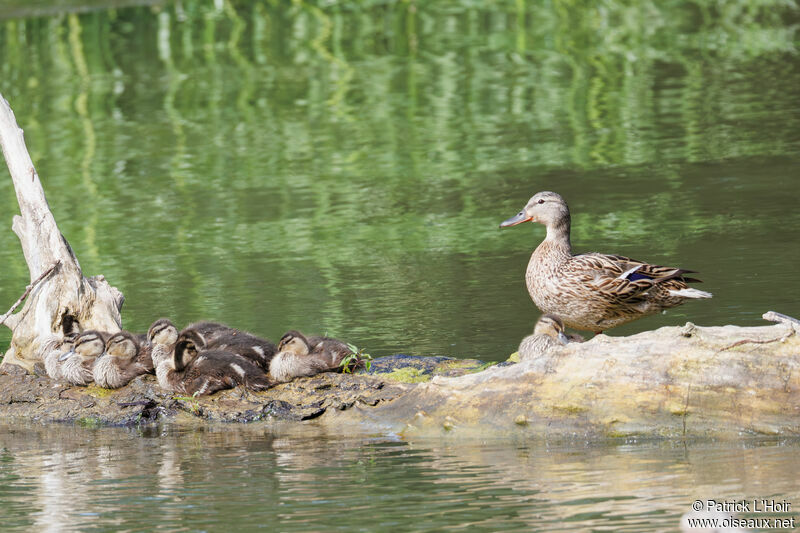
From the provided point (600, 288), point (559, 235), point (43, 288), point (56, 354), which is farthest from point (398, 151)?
point (56, 354)

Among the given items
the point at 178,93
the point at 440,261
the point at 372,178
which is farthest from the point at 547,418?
the point at 178,93

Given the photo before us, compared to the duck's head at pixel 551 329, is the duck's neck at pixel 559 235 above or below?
above

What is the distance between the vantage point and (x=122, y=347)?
291 inches

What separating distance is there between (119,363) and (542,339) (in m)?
2.28

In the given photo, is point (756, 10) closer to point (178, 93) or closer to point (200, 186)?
point (178, 93)

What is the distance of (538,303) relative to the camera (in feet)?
26.3

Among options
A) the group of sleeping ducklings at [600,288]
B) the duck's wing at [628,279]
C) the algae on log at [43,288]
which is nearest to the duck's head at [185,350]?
the algae on log at [43,288]

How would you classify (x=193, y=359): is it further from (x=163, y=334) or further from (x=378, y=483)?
(x=378, y=483)

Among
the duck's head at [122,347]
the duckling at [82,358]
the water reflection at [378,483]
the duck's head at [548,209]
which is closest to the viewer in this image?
the water reflection at [378,483]

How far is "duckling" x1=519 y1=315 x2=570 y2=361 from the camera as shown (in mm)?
6902

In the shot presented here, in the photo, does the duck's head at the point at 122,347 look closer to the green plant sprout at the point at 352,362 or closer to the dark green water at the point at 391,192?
the dark green water at the point at 391,192

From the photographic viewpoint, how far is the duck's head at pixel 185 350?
7.15 m

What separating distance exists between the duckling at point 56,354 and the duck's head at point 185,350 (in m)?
0.77

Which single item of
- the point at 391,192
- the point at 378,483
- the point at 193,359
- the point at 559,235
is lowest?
the point at 391,192
